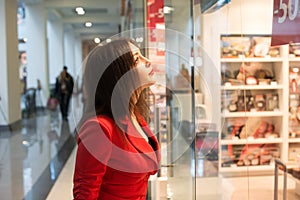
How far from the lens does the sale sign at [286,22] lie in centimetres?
133

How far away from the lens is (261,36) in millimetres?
3688

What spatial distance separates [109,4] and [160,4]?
838 centimetres

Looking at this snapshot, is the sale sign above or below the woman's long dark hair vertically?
above

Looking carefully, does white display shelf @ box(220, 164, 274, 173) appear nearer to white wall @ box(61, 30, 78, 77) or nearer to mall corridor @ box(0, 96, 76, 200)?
mall corridor @ box(0, 96, 76, 200)

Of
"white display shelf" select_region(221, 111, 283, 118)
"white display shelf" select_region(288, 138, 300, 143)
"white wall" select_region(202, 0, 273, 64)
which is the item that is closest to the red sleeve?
"white wall" select_region(202, 0, 273, 64)

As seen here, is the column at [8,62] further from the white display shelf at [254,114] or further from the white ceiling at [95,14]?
the white display shelf at [254,114]

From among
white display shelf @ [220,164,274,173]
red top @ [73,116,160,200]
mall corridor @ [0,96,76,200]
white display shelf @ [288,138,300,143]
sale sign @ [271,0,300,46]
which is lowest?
mall corridor @ [0,96,76,200]

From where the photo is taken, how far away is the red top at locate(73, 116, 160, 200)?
1.08m

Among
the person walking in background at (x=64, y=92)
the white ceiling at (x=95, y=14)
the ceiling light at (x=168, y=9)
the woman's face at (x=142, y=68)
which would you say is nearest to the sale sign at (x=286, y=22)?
the woman's face at (x=142, y=68)

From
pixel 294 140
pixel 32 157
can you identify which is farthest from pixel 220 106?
pixel 32 157

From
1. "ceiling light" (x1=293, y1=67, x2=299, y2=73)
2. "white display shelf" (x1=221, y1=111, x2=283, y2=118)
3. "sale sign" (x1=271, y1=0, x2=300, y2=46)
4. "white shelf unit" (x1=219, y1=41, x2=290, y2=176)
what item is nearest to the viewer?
"sale sign" (x1=271, y1=0, x2=300, y2=46)

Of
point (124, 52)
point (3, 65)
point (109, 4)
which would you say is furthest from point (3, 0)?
point (124, 52)

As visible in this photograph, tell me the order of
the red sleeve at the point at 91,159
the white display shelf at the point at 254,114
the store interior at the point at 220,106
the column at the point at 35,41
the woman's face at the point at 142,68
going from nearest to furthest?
the red sleeve at the point at 91,159, the woman's face at the point at 142,68, the store interior at the point at 220,106, the white display shelf at the point at 254,114, the column at the point at 35,41

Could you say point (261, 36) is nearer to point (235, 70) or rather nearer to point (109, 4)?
point (235, 70)
